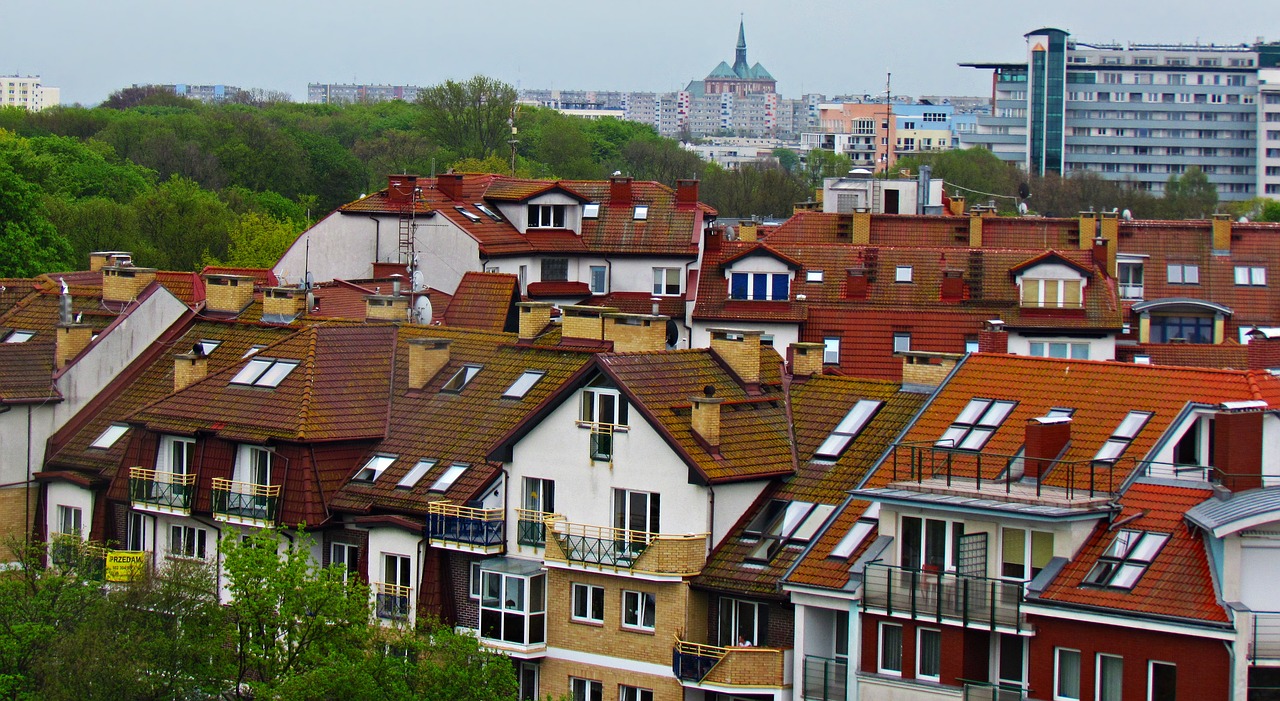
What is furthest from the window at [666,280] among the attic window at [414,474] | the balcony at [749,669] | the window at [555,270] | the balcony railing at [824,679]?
the balcony railing at [824,679]

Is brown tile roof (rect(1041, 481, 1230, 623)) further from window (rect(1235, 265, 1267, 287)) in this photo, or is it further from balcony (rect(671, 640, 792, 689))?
window (rect(1235, 265, 1267, 287))

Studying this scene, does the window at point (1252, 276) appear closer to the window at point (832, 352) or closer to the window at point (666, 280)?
the window at point (832, 352)

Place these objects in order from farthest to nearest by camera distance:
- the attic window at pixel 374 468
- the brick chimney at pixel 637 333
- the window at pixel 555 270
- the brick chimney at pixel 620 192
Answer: the brick chimney at pixel 620 192 < the window at pixel 555 270 < the brick chimney at pixel 637 333 < the attic window at pixel 374 468

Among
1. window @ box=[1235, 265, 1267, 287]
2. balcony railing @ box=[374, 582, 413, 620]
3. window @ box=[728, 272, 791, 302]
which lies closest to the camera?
balcony railing @ box=[374, 582, 413, 620]

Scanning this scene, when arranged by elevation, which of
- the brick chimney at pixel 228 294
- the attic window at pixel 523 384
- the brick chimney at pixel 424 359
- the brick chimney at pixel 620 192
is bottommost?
the attic window at pixel 523 384

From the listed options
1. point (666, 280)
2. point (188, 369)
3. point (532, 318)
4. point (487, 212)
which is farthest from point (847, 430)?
point (487, 212)

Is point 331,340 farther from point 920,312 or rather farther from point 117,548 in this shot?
point 920,312

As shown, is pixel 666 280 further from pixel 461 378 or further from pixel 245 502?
pixel 245 502

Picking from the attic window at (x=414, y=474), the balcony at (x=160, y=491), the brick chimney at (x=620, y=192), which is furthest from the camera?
the brick chimney at (x=620, y=192)

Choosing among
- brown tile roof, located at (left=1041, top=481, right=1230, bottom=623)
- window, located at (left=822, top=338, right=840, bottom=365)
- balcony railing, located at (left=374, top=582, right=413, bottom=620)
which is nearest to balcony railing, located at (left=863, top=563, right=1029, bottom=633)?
brown tile roof, located at (left=1041, top=481, right=1230, bottom=623)
